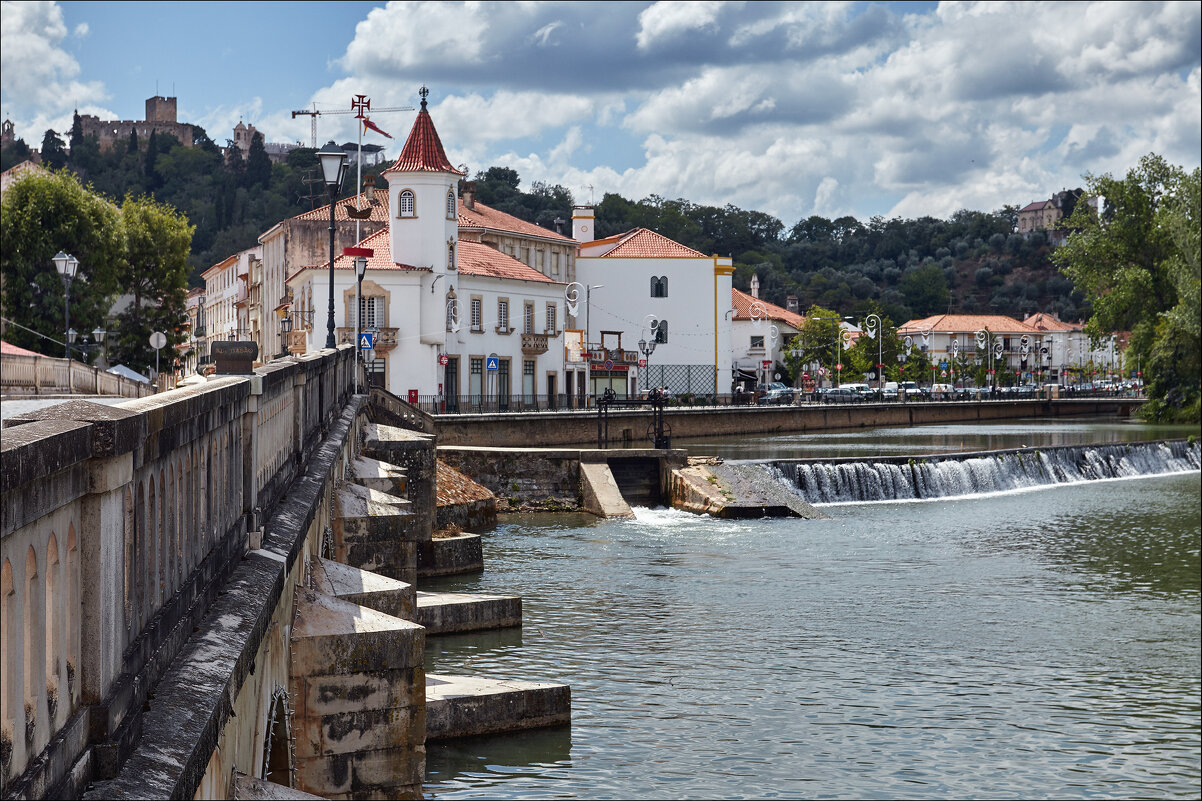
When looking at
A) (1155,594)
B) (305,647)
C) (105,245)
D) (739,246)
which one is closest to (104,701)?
(305,647)

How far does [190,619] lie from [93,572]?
5.24 feet

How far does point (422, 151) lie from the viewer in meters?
67.4

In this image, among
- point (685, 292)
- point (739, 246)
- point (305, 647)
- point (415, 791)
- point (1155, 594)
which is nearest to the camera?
point (305, 647)

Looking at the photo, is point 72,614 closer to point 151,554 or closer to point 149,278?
point 151,554

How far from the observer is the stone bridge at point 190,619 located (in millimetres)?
3250

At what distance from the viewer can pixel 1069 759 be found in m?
14.5

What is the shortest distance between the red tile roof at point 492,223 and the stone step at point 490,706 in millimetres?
66824

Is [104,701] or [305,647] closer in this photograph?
[104,701]

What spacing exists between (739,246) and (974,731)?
6577 inches

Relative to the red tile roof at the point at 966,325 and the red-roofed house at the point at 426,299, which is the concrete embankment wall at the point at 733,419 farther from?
the red tile roof at the point at 966,325

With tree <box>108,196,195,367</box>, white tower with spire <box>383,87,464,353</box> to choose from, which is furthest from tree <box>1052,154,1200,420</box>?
tree <box>108,196,195,367</box>

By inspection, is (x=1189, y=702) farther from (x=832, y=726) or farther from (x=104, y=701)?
(x=104, y=701)

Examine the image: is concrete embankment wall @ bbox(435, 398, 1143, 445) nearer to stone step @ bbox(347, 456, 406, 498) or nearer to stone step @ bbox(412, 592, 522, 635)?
stone step @ bbox(347, 456, 406, 498)

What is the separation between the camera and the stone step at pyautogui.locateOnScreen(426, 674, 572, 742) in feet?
46.1
